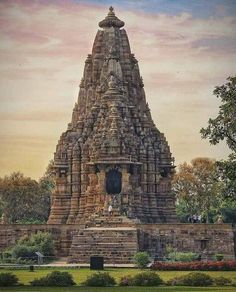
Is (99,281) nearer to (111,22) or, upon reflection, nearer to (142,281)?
(142,281)

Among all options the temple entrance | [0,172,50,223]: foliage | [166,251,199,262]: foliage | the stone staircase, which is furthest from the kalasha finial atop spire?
[166,251,199,262]: foliage

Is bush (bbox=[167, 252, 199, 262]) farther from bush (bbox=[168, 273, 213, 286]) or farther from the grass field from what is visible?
the grass field

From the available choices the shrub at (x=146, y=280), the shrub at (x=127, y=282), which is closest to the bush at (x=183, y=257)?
the shrub at (x=146, y=280)

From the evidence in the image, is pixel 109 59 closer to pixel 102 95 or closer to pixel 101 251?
pixel 102 95

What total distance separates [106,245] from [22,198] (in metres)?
25.8

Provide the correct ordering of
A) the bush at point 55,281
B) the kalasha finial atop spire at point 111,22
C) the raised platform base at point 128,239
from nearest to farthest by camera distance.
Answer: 1. the bush at point 55,281
2. the raised platform base at point 128,239
3. the kalasha finial atop spire at point 111,22

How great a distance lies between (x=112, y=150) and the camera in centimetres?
4269

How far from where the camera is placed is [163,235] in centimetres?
3762

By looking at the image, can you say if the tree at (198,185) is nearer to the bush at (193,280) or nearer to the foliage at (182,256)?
the foliage at (182,256)

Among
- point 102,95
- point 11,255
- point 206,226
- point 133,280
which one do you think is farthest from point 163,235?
point 133,280

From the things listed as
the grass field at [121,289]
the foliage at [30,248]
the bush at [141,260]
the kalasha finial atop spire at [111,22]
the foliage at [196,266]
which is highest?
the kalasha finial atop spire at [111,22]

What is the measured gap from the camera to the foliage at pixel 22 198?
59.4m

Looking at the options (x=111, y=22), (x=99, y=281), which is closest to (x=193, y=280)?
(x=99, y=281)

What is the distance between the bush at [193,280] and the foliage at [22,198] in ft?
119
